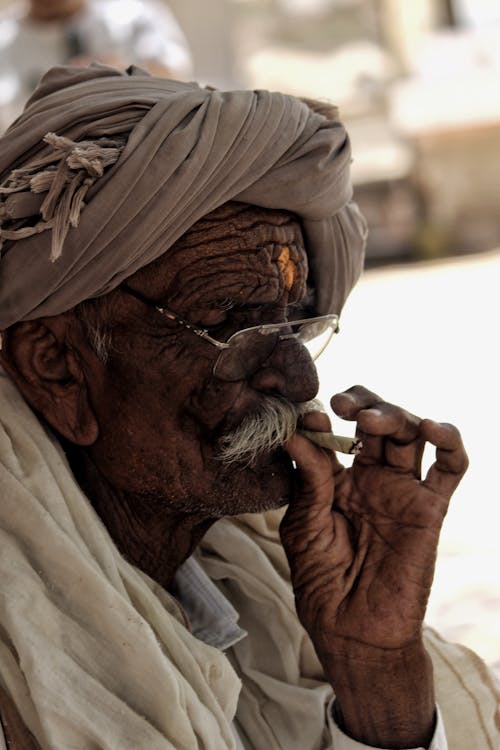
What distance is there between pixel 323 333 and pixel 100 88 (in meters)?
0.75

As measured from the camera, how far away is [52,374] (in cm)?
281

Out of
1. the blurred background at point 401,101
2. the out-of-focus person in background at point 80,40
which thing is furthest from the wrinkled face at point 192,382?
the blurred background at point 401,101

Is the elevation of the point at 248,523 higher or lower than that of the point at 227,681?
higher

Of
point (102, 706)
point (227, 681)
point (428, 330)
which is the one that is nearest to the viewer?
point (102, 706)

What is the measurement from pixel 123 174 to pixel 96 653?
953 millimetres

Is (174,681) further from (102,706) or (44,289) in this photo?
(44,289)

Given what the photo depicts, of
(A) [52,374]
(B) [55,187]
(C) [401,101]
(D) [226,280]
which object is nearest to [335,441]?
(D) [226,280]

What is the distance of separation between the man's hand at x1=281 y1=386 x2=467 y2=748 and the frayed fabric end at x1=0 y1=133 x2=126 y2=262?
0.67m

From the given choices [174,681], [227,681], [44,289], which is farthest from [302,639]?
[44,289]

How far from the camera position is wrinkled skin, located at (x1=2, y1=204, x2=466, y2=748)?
2783 millimetres

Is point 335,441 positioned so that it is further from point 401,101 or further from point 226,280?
point 401,101

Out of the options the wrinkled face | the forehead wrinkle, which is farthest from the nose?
the forehead wrinkle

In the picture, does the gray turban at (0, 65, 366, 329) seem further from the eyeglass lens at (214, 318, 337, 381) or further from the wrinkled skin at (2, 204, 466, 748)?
the eyeglass lens at (214, 318, 337, 381)

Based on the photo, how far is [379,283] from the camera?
1447 centimetres
